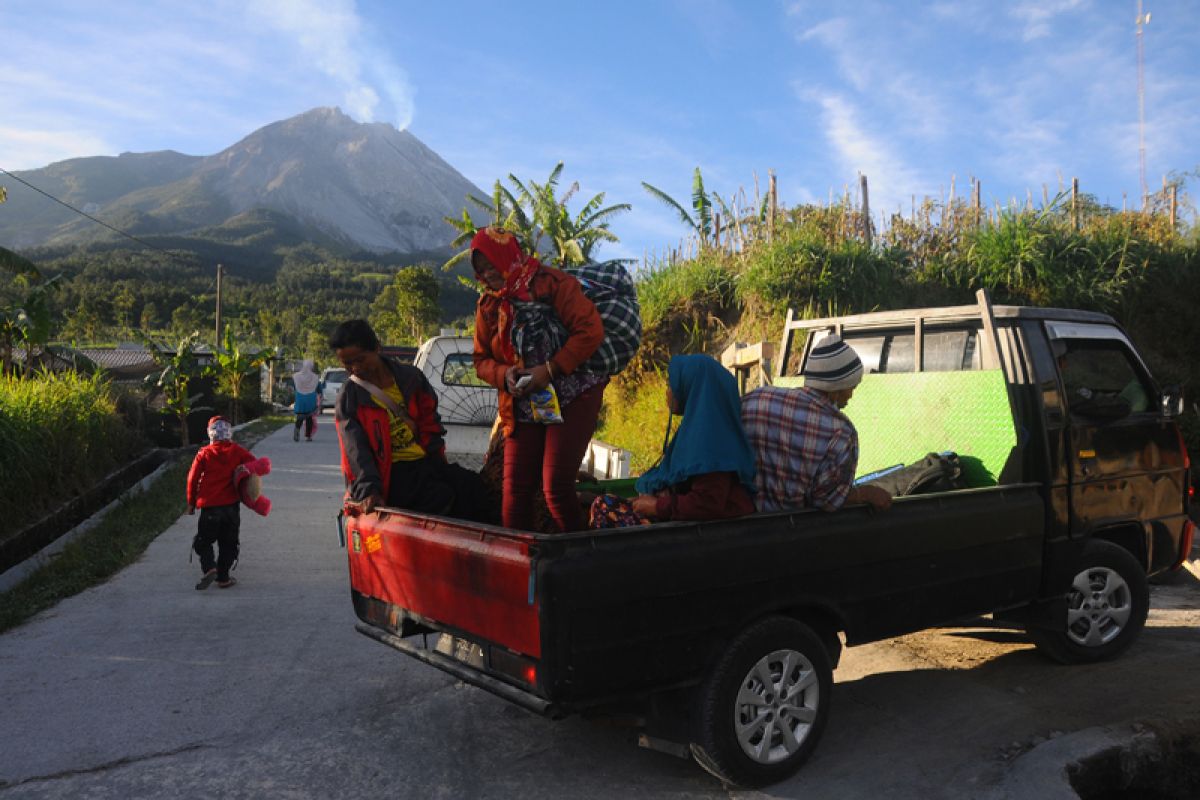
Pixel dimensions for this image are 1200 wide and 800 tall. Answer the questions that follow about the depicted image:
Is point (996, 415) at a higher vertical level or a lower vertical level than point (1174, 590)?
higher

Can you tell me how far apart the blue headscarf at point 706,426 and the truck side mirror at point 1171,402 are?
3.07 metres

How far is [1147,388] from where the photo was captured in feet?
17.1

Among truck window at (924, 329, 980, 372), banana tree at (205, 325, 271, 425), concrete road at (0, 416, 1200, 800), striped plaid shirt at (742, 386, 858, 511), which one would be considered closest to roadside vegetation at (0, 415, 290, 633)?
concrete road at (0, 416, 1200, 800)

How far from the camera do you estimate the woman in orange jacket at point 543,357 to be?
11.9ft

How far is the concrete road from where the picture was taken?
3502 mm

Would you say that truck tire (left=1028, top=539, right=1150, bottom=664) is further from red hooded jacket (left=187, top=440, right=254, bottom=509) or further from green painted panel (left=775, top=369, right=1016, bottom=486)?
red hooded jacket (left=187, top=440, right=254, bottom=509)

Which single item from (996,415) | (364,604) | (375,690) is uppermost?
(996,415)

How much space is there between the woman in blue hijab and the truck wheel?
Result: 20.2 inches

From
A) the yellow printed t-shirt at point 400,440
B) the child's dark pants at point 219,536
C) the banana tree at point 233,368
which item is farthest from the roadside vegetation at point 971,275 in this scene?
the banana tree at point 233,368

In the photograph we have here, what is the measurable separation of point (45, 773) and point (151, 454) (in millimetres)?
14208

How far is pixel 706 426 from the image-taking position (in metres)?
3.54

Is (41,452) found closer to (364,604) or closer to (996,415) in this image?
(364,604)

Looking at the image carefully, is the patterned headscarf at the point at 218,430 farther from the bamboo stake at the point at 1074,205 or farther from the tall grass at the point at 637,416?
the bamboo stake at the point at 1074,205

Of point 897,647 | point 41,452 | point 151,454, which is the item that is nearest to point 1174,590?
point 897,647
